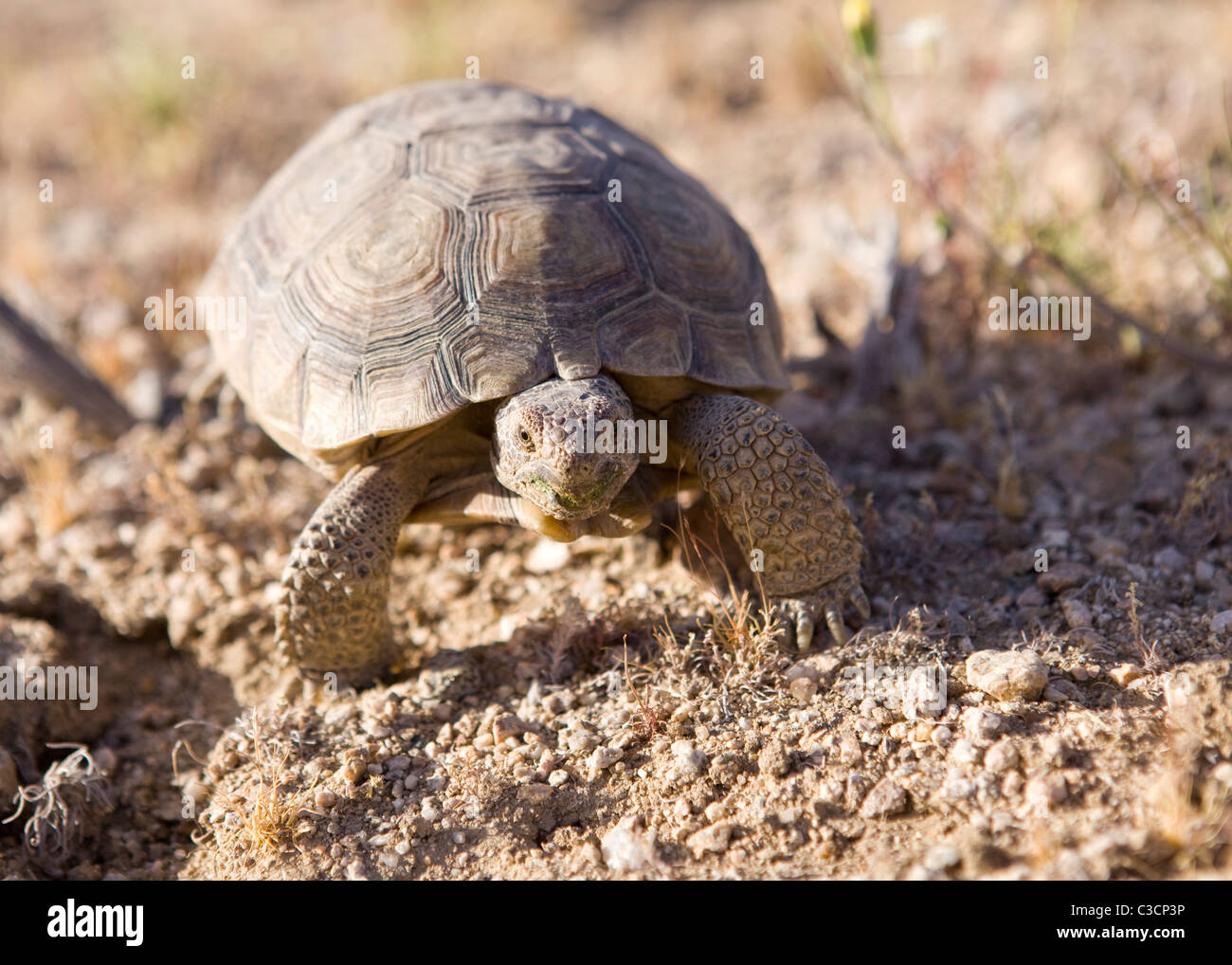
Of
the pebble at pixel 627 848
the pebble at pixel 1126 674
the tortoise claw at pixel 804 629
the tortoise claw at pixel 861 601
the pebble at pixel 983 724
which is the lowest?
the pebble at pixel 627 848

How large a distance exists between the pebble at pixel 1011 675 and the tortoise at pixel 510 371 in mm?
473

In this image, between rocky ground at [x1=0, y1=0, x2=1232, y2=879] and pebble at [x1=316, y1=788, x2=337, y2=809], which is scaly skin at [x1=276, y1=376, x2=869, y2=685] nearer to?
rocky ground at [x1=0, y1=0, x2=1232, y2=879]

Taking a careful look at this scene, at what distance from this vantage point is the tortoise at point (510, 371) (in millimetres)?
3211

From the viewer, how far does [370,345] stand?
336cm

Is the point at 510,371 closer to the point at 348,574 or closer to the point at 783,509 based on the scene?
the point at 348,574

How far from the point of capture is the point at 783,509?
10.6 feet

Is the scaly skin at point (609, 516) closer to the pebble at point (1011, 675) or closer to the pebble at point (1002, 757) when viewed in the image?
the pebble at point (1011, 675)

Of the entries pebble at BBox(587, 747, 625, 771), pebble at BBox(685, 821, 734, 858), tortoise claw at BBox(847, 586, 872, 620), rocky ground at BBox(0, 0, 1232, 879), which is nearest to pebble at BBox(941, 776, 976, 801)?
rocky ground at BBox(0, 0, 1232, 879)

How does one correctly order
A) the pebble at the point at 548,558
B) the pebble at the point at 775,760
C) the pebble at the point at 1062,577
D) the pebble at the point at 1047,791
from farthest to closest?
the pebble at the point at 548,558 < the pebble at the point at 1062,577 < the pebble at the point at 775,760 < the pebble at the point at 1047,791

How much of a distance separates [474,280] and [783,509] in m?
1.36

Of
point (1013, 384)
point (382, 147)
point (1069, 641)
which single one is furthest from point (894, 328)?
point (382, 147)

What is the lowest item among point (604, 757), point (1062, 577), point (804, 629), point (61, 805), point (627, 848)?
point (627, 848)

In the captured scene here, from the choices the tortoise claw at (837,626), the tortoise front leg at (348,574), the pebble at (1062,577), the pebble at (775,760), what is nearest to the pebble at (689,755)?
the pebble at (775,760)

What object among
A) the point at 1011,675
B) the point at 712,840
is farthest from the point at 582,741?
the point at 1011,675
